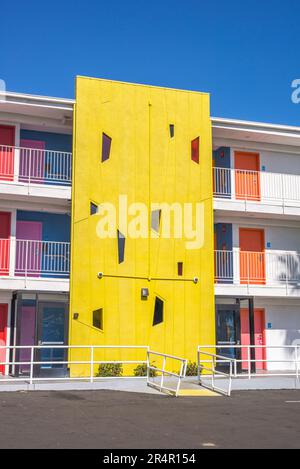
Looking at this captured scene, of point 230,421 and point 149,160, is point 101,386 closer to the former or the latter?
point 230,421

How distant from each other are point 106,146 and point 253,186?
6032 millimetres

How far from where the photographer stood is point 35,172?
67.5 feet

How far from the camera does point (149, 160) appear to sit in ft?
67.1

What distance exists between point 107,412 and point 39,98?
37.7 ft

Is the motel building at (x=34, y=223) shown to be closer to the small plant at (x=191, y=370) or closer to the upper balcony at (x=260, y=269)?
the small plant at (x=191, y=370)

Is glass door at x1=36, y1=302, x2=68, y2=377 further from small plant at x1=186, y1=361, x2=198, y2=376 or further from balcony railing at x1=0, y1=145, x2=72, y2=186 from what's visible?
balcony railing at x1=0, y1=145, x2=72, y2=186

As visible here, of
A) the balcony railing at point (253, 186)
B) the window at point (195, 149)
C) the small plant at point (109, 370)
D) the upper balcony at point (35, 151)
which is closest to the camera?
the small plant at point (109, 370)

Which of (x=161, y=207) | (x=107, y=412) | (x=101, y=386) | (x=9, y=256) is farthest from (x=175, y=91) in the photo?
(x=107, y=412)

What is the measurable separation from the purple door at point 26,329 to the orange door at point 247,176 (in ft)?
28.5

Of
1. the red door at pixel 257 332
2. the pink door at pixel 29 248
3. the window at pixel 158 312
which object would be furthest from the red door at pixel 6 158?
the red door at pixel 257 332

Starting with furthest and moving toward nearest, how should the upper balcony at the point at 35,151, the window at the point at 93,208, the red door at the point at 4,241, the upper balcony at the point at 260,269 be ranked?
1. the upper balcony at the point at 260,269
2. the window at the point at 93,208
3. the red door at the point at 4,241
4. the upper balcony at the point at 35,151

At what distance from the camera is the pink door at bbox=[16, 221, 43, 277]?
19.7 meters

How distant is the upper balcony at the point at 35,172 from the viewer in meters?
19.0

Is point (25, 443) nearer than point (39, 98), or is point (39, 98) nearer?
point (25, 443)
